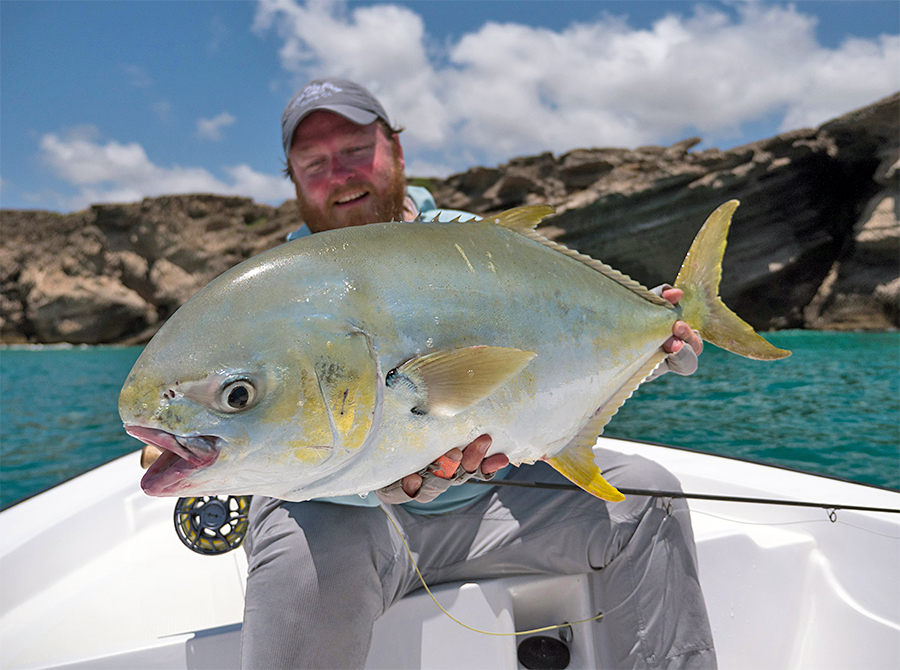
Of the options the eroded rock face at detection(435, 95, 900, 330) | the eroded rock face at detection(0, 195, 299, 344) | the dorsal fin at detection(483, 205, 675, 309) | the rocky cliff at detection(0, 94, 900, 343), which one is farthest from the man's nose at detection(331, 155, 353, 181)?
the eroded rock face at detection(0, 195, 299, 344)

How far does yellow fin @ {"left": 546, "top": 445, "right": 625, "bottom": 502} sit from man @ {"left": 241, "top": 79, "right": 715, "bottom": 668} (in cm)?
22

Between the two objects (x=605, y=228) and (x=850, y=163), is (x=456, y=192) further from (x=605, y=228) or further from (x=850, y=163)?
(x=850, y=163)

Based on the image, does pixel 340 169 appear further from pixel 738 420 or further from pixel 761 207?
pixel 761 207

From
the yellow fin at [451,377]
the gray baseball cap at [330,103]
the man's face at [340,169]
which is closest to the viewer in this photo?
the yellow fin at [451,377]

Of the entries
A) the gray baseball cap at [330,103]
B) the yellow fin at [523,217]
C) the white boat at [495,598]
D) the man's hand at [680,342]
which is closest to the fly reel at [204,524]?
the white boat at [495,598]

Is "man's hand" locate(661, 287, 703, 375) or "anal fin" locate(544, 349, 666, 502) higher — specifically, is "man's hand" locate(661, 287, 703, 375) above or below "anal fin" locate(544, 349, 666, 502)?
above

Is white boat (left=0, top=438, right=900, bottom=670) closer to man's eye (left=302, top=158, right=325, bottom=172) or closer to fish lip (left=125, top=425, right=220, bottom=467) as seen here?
fish lip (left=125, top=425, right=220, bottom=467)

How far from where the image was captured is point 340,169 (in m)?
2.57

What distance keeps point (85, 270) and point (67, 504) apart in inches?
2071

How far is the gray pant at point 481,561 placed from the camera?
166 cm

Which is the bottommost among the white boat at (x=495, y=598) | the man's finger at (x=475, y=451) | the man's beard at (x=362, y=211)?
the white boat at (x=495, y=598)

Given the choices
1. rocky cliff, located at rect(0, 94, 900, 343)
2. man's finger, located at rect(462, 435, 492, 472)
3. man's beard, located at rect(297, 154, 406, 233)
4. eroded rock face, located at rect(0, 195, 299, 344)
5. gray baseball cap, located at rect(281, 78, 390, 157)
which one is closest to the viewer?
man's finger, located at rect(462, 435, 492, 472)

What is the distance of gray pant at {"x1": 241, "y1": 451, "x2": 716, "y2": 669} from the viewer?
5.46 feet

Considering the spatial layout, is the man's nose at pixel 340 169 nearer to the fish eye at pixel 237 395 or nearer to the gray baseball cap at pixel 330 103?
the gray baseball cap at pixel 330 103
